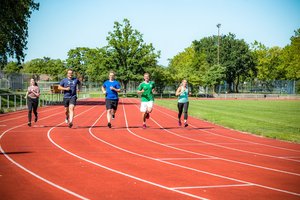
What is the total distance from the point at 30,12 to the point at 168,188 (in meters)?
Result: 33.7

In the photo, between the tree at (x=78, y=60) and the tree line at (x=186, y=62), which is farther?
the tree at (x=78, y=60)

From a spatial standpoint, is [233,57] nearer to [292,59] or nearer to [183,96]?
[292,59]

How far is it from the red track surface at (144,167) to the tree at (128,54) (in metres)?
56.9

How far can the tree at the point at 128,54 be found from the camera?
6869 centimetres

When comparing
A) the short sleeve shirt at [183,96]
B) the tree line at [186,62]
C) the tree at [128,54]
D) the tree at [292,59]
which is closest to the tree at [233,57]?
the tree line at [186,62]

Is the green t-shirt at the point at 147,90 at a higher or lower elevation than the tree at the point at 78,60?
lower

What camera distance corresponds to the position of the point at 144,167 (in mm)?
7219

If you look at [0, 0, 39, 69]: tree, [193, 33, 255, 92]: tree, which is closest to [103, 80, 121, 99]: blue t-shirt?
[0, 0, 39, 69]: tree

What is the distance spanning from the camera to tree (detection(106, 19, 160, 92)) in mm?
68688

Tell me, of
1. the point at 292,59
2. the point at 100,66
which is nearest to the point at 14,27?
the point at 100,66

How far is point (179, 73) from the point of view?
74.9 m

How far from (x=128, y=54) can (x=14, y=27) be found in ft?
128

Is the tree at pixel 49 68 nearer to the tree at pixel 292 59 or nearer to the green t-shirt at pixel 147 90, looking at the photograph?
the tree at pixel 292 59

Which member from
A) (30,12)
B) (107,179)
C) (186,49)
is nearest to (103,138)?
(107,179)
